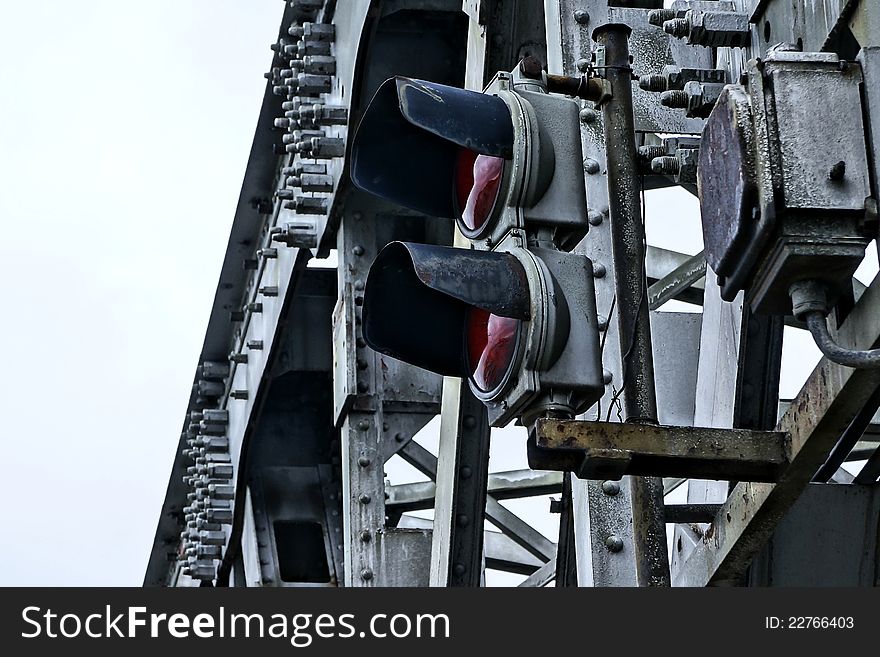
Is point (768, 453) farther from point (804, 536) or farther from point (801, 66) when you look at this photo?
point (804, 536)

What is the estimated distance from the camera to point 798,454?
462 centimetres

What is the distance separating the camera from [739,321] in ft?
20.4

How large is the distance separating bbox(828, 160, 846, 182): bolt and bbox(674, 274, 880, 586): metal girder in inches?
12.2

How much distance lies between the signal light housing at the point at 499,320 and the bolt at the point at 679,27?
1125mm

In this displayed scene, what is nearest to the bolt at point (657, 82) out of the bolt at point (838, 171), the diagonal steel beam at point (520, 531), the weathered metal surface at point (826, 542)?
the bolt at point (838, 171)

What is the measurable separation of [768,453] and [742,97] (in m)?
1.02

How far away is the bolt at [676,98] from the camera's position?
5379mm

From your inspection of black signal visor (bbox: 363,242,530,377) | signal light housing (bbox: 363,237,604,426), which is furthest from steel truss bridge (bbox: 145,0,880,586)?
black signal visor (bbox: 363,242,530,377)

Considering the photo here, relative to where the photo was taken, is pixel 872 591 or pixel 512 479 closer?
pixel 872 591

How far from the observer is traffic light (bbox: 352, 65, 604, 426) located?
14.5 feet

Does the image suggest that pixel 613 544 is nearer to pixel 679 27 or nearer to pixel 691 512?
pixel 691 512

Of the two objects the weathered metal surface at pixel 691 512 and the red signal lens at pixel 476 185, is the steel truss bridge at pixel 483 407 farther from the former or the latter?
the red signal lens at pixel 476 185

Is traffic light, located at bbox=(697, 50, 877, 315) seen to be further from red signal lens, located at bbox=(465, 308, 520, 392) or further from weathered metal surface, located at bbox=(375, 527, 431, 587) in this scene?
weathered metal surface, located at bbox=(375, 527, 431, 587)

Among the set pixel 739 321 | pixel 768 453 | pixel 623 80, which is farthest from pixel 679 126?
pixel 768 453
